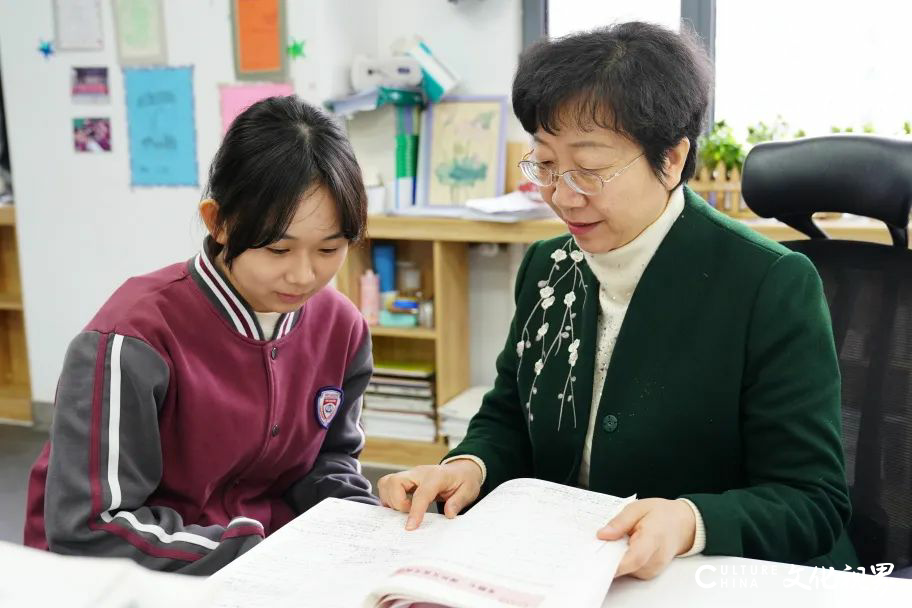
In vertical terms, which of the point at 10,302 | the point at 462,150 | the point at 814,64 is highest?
the point at 814,64

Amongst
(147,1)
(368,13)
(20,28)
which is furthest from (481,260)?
(20,28)

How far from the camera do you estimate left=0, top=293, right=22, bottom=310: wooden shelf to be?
150 inches

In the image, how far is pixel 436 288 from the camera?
3.14 meters

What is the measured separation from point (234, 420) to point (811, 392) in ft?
2.55


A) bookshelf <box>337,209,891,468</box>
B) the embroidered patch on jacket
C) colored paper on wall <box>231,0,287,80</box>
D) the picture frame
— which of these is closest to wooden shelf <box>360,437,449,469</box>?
bookshelf <box>337,209,891,468</box>

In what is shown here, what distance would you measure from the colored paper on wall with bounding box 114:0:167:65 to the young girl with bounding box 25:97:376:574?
90.9 inches

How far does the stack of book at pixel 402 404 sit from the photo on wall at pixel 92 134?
1.38 m

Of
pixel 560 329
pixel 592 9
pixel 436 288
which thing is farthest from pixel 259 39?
pixel 560 329

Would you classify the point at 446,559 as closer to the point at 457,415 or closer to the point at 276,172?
the point at 276,172

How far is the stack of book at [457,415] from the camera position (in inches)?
123

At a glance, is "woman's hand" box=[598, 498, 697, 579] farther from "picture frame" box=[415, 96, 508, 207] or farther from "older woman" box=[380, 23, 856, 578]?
"picture frame" box=[415, 96, 508, 207]

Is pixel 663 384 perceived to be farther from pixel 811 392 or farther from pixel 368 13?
pixel 368 13

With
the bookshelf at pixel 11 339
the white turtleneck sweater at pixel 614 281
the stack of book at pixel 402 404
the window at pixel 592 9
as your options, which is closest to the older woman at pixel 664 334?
the white turtleneck sweater at pixel 614 281

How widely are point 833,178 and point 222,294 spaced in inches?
36.3
